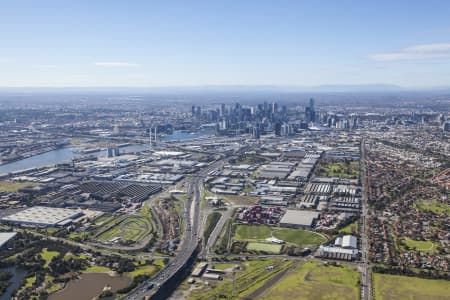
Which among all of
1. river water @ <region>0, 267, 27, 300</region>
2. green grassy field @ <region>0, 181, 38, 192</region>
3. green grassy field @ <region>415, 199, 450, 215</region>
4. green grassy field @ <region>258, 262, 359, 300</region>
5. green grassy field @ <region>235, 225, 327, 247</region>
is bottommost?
river water @ <region>0, 267, 27, 300</region>

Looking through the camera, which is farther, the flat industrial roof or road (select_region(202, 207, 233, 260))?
the flat industrial roof

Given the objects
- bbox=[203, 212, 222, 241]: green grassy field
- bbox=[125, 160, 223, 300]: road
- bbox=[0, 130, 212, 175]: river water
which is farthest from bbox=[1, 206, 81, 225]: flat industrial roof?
bbox=[0, 130, 212, 175]: river water

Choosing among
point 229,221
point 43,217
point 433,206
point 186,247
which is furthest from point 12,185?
point 433,206

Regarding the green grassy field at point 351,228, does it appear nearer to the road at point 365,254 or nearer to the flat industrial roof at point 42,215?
the road at point 365,254

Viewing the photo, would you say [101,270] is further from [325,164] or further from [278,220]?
[325,164]

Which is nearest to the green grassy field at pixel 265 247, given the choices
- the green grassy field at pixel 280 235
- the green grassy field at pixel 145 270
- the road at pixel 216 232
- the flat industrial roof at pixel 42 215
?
the green grassy field at pixel 280 235

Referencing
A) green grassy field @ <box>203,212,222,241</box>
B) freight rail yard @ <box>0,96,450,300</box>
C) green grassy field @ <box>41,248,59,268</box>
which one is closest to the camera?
freight rail yard @ <box>0,96,450,300</box>

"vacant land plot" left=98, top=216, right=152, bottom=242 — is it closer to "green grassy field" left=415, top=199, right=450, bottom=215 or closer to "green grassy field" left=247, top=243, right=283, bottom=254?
"green grassy field" left=247, top=243, right=283, bottom=254

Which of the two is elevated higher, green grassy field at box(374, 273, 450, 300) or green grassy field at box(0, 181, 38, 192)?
green grassy field at box(0, 181, 38, 192)

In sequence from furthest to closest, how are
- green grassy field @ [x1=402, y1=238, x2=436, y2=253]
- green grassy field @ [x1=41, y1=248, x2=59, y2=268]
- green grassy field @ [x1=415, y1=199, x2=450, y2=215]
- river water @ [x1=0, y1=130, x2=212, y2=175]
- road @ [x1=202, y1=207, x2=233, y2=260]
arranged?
river water @ [x1=0, y1=130, x2=212, y2=175], green grassy field @ [x1=415, y1=199, x2=450, y2=215], green grassy field @ [x1=402, y1=238, x2=436, y2=253], road @ [x1=202, y1=207, x2=233, y2=260], green grassy field @ [x1=41, y1=248, x2=59, y2=268]
